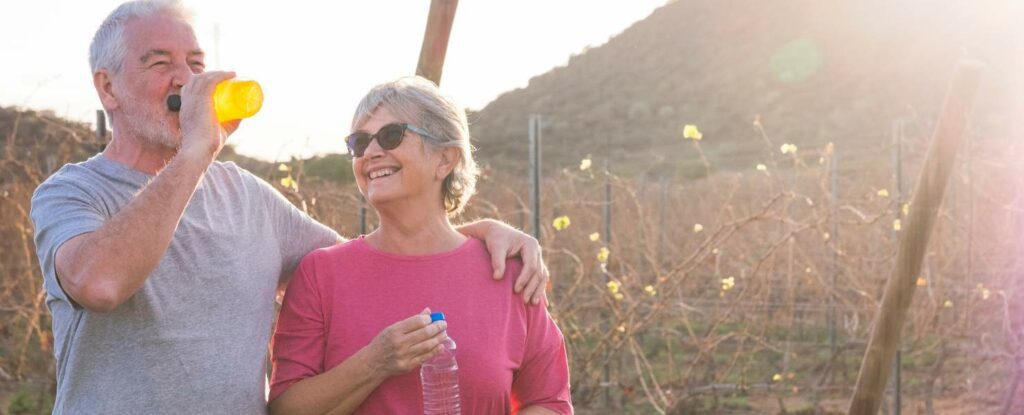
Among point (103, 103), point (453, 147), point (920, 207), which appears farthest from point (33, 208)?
point (920, 207)

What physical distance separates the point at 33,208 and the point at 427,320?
2.52 ft

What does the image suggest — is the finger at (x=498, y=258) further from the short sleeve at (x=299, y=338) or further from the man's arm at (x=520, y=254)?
the short sleeve at (x=299, y=338)

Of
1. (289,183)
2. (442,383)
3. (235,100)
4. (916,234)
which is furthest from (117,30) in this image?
(289,183)

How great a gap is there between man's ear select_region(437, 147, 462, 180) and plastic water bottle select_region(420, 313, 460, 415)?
387 millimetres

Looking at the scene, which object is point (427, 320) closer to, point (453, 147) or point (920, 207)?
point (453, 147)

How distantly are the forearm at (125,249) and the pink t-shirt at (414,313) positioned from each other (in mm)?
442

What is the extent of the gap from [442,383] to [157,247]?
25.7 inches

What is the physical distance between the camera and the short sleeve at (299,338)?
239 centimetres

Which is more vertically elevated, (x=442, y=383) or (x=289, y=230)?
(x=289, y=230)

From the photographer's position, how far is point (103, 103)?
2.34 m

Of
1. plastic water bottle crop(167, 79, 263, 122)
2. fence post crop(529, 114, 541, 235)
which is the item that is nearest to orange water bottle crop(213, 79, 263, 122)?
plastic water bottle crop(167, 79, 263, 122)

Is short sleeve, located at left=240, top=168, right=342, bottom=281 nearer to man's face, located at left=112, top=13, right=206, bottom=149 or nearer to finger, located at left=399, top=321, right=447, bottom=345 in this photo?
man's face, located at left=112, top=13, right=206, bottom=149

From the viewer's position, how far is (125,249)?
2.00 m

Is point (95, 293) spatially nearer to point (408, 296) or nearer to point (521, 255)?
point (408, 296)
